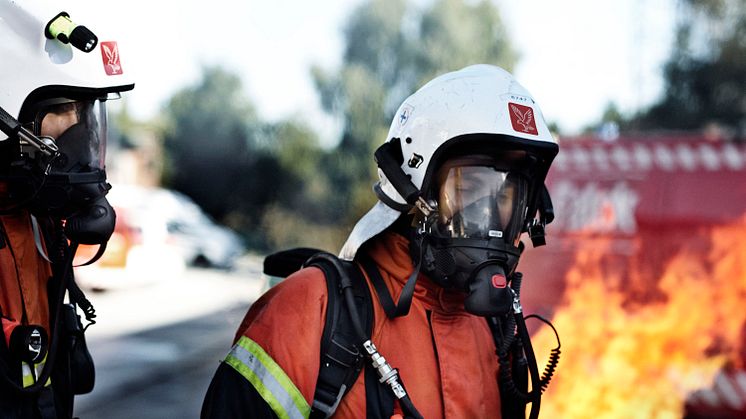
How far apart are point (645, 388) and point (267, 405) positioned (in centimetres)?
414

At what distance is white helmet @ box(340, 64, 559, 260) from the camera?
2.52 meters

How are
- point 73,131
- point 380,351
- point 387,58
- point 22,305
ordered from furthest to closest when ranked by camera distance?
point 387,58 < point 73,131 < point 22,305 < point 380,351

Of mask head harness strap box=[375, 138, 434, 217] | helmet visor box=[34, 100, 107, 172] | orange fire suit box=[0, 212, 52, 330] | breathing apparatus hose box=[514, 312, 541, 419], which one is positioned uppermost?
helmet visor box=[34, 100, 107, 172]

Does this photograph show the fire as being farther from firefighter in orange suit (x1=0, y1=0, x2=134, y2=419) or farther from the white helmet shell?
the white helmet shell

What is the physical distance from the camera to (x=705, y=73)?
113 ft

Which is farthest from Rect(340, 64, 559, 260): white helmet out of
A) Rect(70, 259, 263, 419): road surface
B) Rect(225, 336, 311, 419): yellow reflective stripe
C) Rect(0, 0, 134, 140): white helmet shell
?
Rect(70, 259, 263, 419): road surface

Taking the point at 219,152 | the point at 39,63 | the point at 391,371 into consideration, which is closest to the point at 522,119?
the point at 391,371

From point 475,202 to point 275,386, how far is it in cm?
75

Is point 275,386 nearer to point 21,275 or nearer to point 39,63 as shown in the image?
point 21,275

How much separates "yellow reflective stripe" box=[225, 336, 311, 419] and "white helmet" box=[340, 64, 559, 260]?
421 millimetres

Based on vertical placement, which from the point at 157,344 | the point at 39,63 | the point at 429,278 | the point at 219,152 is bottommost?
the point at 157,344

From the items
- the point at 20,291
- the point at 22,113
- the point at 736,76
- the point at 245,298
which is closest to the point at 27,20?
the point at 22,113

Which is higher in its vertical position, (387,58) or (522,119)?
(387,58)

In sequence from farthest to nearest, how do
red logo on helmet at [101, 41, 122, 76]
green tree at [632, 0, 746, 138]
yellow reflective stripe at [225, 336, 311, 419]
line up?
1. green tree at [632, 0, 746, 138]
2. red logo on helmet at [101, 41, 122, 76]
3. yellow reflective stripe at [225, 336, 311, 419]
